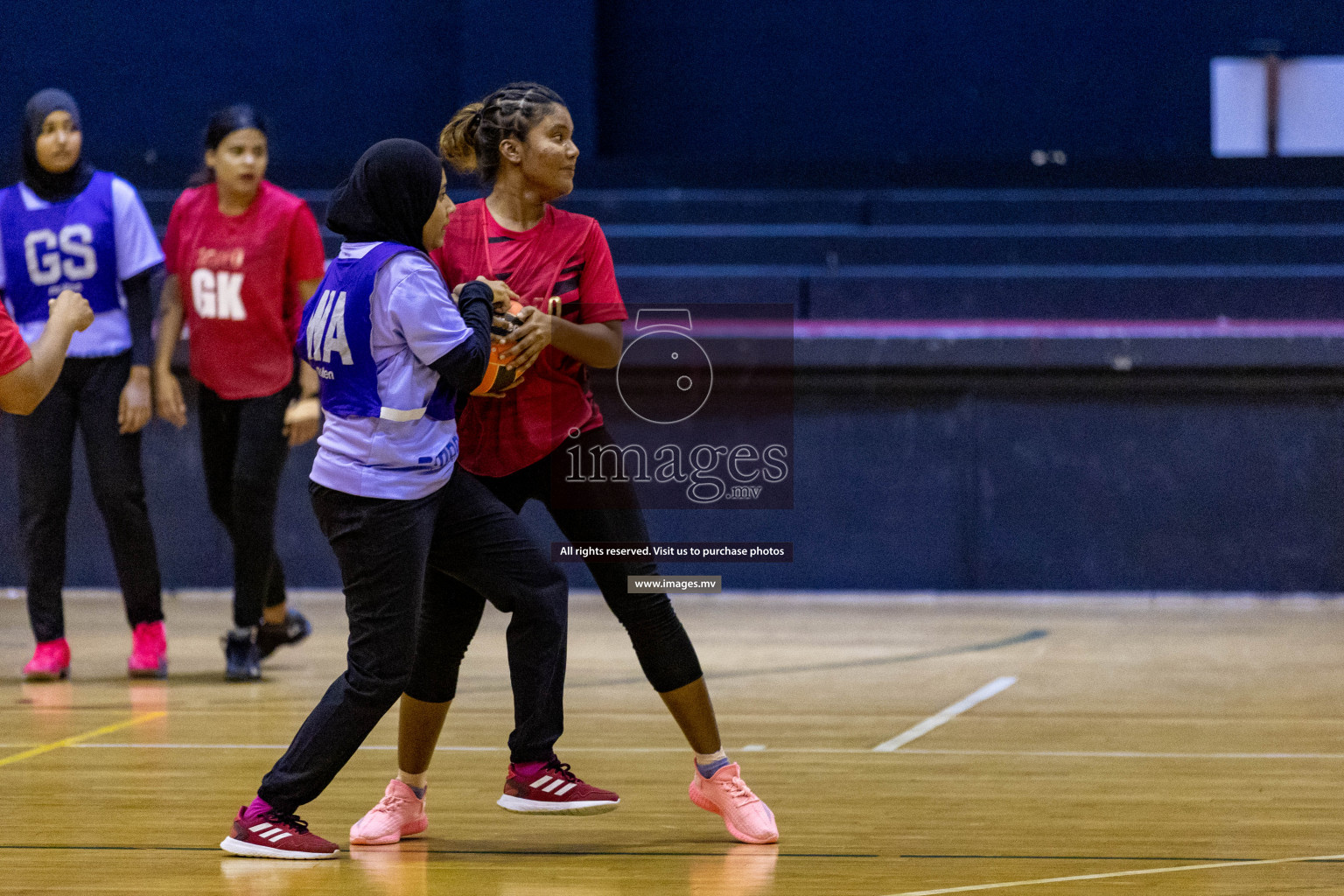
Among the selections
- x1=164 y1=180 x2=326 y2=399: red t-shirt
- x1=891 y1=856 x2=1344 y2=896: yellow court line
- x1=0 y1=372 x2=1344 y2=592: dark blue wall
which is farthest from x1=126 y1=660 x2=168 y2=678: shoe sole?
x1=891 y1=856 x2=1344 y2=896: yellow court line

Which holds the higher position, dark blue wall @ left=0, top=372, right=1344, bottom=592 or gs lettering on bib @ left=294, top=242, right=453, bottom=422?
gs lettering on bib @ left=294, top=242, right=453, bottom=422

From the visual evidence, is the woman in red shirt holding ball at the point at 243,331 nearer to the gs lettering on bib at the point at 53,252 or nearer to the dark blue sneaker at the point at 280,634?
the dark blue sneaker at the point at 280,634

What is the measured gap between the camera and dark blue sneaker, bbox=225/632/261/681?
4.77 metres

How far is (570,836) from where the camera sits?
2.97 metres

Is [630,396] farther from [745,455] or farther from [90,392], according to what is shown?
[90,392]

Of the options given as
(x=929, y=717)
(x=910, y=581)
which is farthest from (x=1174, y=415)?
(x=929, y=717)

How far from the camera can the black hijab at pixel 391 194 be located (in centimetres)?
266

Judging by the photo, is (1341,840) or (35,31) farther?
(35,31)

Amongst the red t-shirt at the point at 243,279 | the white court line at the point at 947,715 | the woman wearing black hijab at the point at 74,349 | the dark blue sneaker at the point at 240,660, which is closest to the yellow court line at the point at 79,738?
the dark blue sneaker at the point at 240,660

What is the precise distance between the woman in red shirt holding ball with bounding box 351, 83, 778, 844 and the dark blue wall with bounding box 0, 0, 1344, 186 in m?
5.44

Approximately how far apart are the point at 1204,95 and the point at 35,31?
19.0 ft

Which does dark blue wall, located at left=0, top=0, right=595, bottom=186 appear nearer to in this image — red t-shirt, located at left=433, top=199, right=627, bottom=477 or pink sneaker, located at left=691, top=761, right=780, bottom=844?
red t-shirt, located at left=433, top=199, right=627, bottom=477

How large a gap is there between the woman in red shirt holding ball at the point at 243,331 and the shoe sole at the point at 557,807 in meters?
1.94

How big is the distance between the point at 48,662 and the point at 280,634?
653 mm
